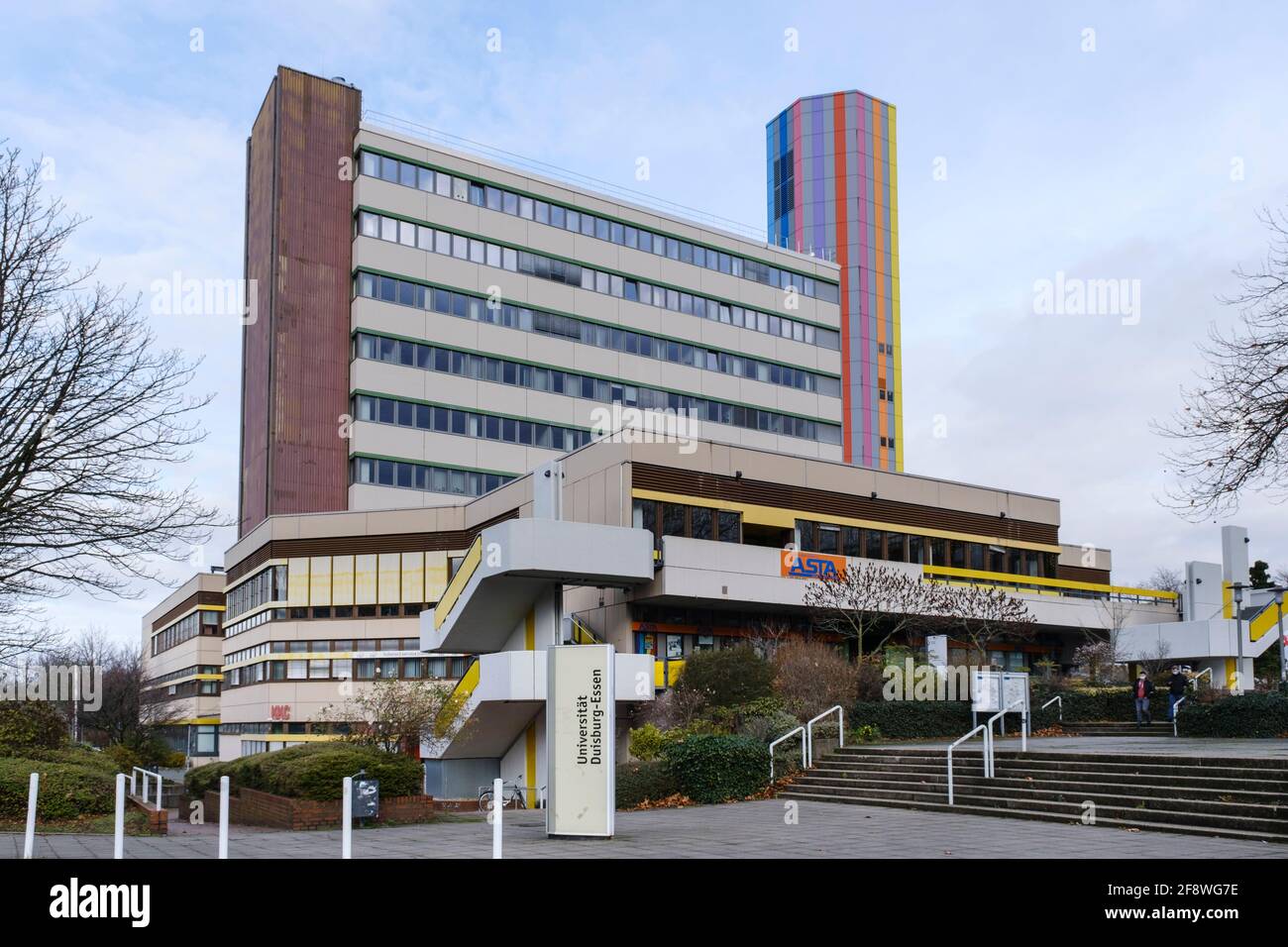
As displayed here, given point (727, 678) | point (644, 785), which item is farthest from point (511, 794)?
point (644, 785)

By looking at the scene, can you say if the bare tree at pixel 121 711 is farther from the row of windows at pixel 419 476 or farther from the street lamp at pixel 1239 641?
the street lamp at pixel 1239 641

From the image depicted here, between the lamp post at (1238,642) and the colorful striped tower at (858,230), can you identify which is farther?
the colorful striped tower at (858,230)

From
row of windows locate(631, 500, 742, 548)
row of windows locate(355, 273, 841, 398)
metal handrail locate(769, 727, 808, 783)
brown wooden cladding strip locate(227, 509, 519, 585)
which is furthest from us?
row of windows locate(355, 273, 841, 398)

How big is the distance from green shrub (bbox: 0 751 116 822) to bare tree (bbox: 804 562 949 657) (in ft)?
71.4

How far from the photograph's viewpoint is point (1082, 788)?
18484 millimetres

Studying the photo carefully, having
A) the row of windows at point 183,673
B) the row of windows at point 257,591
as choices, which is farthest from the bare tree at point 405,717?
the row of windows at point 183,673

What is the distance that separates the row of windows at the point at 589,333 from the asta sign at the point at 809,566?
25.2m

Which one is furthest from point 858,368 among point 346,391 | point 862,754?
point 862,754

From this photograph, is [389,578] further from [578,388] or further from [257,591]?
[578,388]

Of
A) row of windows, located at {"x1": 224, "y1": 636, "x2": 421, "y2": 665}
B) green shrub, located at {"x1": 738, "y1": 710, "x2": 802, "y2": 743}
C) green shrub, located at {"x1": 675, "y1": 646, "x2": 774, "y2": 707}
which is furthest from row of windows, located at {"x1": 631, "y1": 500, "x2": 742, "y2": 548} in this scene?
row of windows, located at {"x1": 224, "y1": 636, "x2": 421, "y2": 665}

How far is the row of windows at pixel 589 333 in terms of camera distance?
57.3 m

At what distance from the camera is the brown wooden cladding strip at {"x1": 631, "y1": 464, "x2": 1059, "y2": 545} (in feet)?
121

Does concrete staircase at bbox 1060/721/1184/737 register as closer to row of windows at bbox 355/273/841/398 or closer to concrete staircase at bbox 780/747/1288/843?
concrete staircase at bbox 780/747/1288/843
